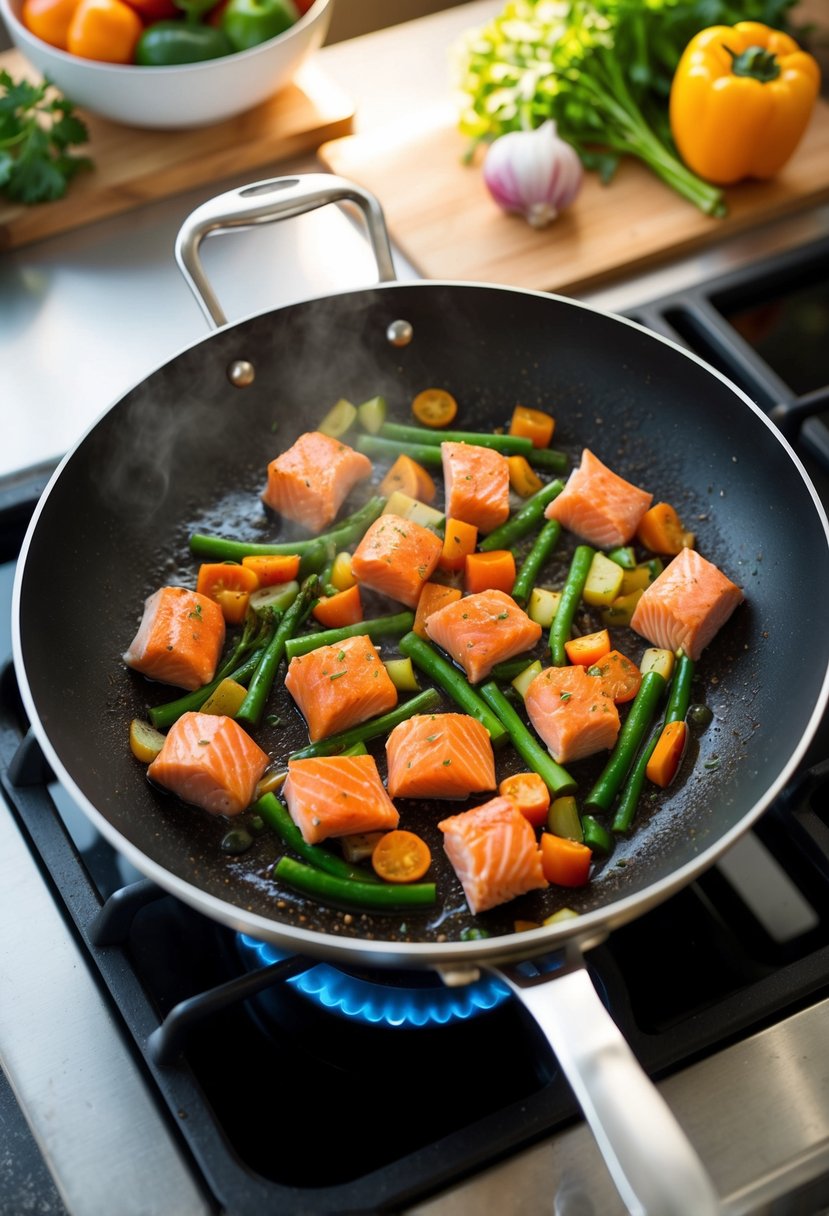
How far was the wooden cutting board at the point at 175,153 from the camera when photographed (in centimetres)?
241

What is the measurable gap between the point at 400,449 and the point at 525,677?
0.53 meters

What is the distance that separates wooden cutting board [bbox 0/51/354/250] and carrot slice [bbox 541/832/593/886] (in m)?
1.74

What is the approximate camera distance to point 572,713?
1.64m

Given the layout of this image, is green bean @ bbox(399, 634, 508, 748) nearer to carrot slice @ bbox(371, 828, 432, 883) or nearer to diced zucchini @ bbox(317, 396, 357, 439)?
carrot slice @ bbox(371, 828, 432, 883)

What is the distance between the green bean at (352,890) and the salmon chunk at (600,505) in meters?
0.72

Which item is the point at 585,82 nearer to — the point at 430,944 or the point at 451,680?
Result: the point at 451,680

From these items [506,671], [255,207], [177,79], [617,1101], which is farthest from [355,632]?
[177,79]

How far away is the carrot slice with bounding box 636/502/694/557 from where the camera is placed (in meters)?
1.91

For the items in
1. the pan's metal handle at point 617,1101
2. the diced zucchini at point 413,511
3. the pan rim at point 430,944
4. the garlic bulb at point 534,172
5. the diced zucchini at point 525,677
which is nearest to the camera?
the pan's metal handle at point 617,1101

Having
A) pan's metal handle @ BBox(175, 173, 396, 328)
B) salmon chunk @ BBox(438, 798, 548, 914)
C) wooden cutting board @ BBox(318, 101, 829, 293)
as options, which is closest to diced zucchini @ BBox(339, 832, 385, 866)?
salmon chunk @ BBox(438, 798, 548, 914)

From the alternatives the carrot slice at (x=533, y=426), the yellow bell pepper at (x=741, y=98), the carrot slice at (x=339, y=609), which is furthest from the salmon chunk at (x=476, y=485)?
the yellow bell pepper at (x=741, y=98)

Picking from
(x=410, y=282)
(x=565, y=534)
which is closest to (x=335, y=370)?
(x=410, y=282)

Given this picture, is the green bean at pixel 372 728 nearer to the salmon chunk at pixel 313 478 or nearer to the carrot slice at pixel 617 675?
the carrot slice at pixel 617 675

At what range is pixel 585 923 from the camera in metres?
1.21
